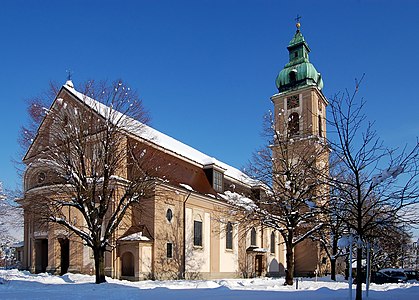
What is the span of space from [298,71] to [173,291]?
37926mm

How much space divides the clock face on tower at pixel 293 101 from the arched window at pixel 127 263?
27.9 meters

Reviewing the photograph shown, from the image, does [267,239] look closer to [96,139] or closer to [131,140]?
[131,140]

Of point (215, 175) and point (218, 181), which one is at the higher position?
point (215, 175)

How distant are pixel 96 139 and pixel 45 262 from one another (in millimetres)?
13506

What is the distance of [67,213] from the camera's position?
31766 millimetres

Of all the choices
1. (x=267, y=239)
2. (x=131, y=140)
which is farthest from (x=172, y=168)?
(x=267, y=239)

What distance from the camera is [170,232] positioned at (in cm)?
3269

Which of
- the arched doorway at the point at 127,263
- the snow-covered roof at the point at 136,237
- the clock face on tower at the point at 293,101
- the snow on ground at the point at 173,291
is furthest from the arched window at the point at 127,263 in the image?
the clock face on tower at the point at 293,101

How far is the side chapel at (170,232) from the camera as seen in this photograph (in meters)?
29.8

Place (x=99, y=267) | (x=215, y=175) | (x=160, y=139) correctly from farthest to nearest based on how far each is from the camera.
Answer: (x=215, y=175) < (x=160, y=139) < (x=99, y=267)

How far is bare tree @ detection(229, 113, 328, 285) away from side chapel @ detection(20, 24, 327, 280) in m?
0.94

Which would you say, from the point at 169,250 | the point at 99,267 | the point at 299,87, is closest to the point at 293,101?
the point at 299,87

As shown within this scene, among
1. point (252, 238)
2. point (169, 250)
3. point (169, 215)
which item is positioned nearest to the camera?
point (169, 250)

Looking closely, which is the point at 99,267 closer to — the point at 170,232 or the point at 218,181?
the point at 170,232
